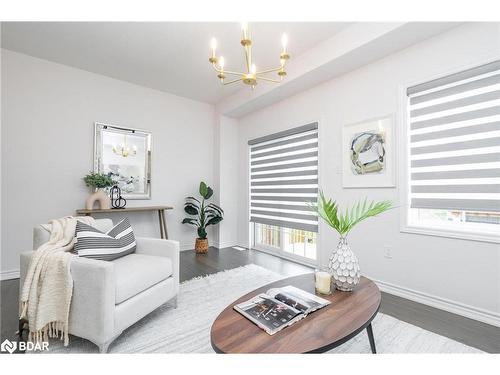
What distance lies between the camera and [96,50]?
283cm

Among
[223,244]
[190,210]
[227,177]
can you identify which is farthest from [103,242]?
[227,177]

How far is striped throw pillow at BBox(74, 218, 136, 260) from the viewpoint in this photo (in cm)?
173

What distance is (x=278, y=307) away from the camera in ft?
4.18

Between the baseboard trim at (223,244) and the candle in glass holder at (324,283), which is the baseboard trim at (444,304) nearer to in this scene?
the candle in glass holder at (324,283)

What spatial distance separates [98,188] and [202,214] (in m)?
1.65

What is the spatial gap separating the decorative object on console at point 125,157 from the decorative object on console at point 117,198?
7 cm

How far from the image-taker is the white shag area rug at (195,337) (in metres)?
1.50

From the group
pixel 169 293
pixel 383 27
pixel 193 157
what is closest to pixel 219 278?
pixel 169 293

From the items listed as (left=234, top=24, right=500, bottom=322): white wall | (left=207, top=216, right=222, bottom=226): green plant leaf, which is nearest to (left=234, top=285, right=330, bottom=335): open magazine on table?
(left=234, top=24, right=500, bottom=322): white wall

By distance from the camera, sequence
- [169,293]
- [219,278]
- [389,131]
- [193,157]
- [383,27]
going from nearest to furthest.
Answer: [169,293]
[383,27]
[389,131]
[219,278]
[193,157]

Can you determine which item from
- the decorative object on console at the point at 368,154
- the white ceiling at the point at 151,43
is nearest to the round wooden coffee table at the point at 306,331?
the decorative object on console at the point at 368,154
